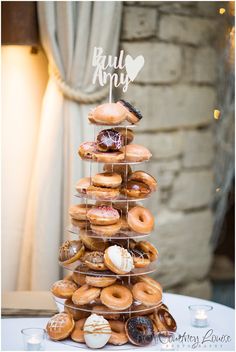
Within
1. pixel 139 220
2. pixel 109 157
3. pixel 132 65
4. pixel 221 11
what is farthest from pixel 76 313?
pixel 221 11

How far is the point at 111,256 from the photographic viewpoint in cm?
183

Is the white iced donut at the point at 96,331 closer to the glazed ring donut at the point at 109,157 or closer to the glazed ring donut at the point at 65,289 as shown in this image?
the glazed ring donut at the point at 65,289

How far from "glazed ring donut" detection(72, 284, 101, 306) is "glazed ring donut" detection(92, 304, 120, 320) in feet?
0.08

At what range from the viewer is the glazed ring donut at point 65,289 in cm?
189

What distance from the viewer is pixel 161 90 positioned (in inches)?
101

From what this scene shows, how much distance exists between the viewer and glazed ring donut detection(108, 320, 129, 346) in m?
1.85

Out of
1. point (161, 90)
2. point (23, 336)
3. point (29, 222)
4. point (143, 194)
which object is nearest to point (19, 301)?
point (29, 222)

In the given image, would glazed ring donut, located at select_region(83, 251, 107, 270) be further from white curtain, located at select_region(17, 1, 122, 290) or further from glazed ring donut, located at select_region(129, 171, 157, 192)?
white curtain, located at select_region(17, 1, 122, 290)

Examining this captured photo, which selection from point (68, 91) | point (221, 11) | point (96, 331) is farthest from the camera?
point (221, 11)

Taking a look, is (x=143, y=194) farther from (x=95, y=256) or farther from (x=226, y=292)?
(x=226, y=292)

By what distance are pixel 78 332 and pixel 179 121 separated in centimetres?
96

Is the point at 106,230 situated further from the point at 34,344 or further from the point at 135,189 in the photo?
the point at 34,344

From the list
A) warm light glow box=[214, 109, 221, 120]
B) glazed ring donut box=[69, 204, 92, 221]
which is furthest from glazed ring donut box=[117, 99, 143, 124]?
warm light glow box=[214, 109, 221, 120]

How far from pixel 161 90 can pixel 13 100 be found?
0.44 m
